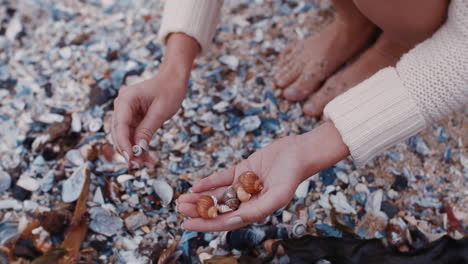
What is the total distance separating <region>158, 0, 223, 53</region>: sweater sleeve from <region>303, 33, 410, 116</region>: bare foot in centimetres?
52

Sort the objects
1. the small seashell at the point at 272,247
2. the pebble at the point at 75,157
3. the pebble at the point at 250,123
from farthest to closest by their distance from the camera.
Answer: the pebble at the point at 250,123 < the pebble at the point at 75,157 < the small seashell at the point at 272,247

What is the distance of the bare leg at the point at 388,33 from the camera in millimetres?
1219

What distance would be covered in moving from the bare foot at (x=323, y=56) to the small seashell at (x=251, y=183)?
651 mm

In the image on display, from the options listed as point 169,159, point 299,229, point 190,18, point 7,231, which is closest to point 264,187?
point 299,229

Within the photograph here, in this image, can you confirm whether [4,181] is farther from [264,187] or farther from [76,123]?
[264,187]

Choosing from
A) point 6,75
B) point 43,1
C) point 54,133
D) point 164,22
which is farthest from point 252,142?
point 43,1

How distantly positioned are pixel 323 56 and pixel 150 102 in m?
0.82

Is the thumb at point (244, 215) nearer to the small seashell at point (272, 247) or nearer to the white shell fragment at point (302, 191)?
the small seashell at point (272, 247)

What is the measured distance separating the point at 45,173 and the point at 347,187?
3.54 ft

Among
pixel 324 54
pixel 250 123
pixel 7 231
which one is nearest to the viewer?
pixel 7 231

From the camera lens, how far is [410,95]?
1140mm

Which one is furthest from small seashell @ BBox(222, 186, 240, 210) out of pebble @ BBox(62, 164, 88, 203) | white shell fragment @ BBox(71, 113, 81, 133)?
white shell fragment @ BBox(71, 113, 81, 133)

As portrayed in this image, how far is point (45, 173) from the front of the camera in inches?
60.1

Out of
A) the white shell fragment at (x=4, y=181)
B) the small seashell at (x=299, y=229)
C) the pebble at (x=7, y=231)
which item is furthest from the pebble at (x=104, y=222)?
the small seashell at (x=299, y=229)
